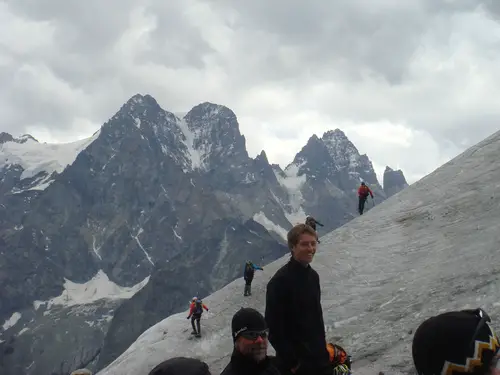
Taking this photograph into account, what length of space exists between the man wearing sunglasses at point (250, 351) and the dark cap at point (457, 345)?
224 centimetres

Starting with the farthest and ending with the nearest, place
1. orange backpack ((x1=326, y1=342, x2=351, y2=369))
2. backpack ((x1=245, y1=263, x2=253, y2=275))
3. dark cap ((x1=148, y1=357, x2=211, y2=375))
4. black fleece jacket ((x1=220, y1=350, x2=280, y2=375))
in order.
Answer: backpack ((x1=245, y1=263, x2=253, y2=275)) < orange backpack ((x1=326, y1=342, x2=351, y2=369)) < black fleece jacket ((x1=220, y1=350, x2=280, y2=375)) < dark cap ((x1=148, y1=357, x2=211, y2=375))

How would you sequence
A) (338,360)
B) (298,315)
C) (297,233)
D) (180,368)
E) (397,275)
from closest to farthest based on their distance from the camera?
(180,368), (298,315), (297,233), (338,360), (397,275)

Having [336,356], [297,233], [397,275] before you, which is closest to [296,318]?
[297,233]

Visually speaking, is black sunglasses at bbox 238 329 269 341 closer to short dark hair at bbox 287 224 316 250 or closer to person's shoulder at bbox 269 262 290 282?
person's shoulder at bbox 269 262 290 282

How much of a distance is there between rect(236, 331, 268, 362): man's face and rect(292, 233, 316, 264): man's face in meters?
1.75

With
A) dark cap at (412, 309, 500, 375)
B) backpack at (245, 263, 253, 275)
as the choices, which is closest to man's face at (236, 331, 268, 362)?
dark cap at (412, 309, 500, 375)

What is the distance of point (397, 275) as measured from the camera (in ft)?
60.2

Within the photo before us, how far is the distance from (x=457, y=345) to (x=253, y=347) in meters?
2.56

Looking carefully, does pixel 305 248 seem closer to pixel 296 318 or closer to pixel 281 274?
pixel 281 274

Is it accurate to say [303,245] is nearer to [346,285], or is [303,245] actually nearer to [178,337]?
[346,285]

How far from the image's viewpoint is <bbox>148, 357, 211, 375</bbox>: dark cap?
4324 mm

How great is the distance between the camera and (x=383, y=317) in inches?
606

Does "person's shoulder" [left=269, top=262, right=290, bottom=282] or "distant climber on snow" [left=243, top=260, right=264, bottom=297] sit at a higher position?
"person's shoulder" [left=269, top=262, right=290, bottom=282]

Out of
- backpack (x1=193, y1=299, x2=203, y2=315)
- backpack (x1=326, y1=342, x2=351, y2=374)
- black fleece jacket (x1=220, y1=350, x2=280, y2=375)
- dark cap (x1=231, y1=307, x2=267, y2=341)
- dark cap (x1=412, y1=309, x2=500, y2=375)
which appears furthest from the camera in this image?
backpack (x1=193, y1=299, x2=203, y2=315)
